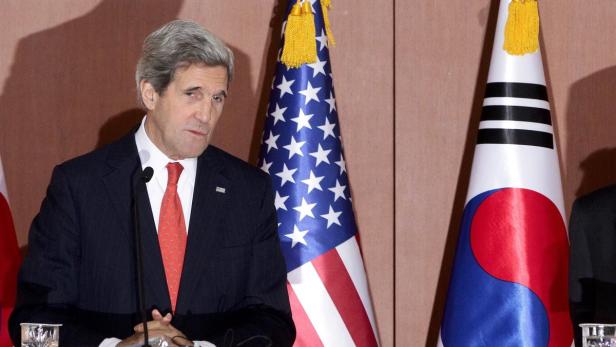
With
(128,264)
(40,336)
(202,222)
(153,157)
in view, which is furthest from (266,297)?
(40,336)

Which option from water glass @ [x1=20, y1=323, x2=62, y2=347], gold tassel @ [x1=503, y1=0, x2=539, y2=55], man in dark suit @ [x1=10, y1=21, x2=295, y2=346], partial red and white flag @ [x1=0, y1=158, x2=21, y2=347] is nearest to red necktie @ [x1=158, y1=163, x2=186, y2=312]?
man in dark suit @ [x1=10, y1=21, x2=295, y2=346]

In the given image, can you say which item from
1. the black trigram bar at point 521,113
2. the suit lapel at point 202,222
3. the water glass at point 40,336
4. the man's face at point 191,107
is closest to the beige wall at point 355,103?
the black trigram bar at point 521,113

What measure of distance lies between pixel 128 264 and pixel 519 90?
1.67 m

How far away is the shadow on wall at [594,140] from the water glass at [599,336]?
1.91 metres

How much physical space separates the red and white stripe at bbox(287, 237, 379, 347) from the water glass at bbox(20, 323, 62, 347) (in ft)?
5.13

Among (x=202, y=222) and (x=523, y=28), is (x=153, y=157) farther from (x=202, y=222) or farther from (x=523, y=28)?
(x=523, y=28)

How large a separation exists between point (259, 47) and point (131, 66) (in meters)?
0.56

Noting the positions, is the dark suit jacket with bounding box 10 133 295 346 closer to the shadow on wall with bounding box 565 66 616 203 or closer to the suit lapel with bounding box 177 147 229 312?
the suit lapel with bounding box 177 147 229 312

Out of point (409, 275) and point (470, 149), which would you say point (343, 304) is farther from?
point (470, 149)

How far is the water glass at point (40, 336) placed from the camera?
2.51 meters

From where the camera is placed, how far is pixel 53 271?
300 cm

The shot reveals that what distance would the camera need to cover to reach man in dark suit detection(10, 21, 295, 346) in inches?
120

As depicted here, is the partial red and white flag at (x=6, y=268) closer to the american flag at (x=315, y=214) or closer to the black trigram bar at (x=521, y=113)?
the american flag at (x=315, y=214)

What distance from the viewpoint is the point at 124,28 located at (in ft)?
14.9
